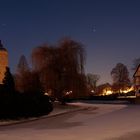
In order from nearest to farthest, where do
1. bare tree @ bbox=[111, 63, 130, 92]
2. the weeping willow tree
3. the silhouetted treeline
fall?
the silhouetted treeline → the weeping willow tree → bare tree @ bbox=[111, 63, 130, 92]

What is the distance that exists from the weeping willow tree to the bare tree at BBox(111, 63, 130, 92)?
7542 cm

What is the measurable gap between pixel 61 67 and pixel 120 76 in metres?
77.1

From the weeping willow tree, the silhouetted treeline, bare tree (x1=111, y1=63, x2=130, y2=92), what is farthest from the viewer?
bare tree (x1=111, y1=63, x2=130, y2=92)

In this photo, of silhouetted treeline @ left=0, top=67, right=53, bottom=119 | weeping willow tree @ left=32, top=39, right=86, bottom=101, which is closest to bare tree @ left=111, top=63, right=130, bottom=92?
weeping willow tree @ left=32, top=39, right=86, bottom=101

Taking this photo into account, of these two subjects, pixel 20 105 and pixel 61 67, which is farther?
pixel 61 67

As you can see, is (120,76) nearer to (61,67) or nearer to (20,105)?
(61,67)

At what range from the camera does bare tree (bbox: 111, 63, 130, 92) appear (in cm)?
12512

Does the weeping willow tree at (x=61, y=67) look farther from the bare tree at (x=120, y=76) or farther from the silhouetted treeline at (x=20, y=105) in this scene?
the bare tree at (x=120, y=76)

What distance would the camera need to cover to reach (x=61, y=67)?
50.3m

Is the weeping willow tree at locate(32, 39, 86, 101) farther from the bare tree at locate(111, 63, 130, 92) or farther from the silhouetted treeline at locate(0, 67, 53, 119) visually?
the bare tree at locate(111, 63, 130, 92)

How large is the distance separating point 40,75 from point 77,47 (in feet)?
18.0

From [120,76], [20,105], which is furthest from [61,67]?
[120,76]

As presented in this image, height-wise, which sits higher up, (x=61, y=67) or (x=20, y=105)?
(x=61, y=67)

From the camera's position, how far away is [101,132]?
19.4 metres
